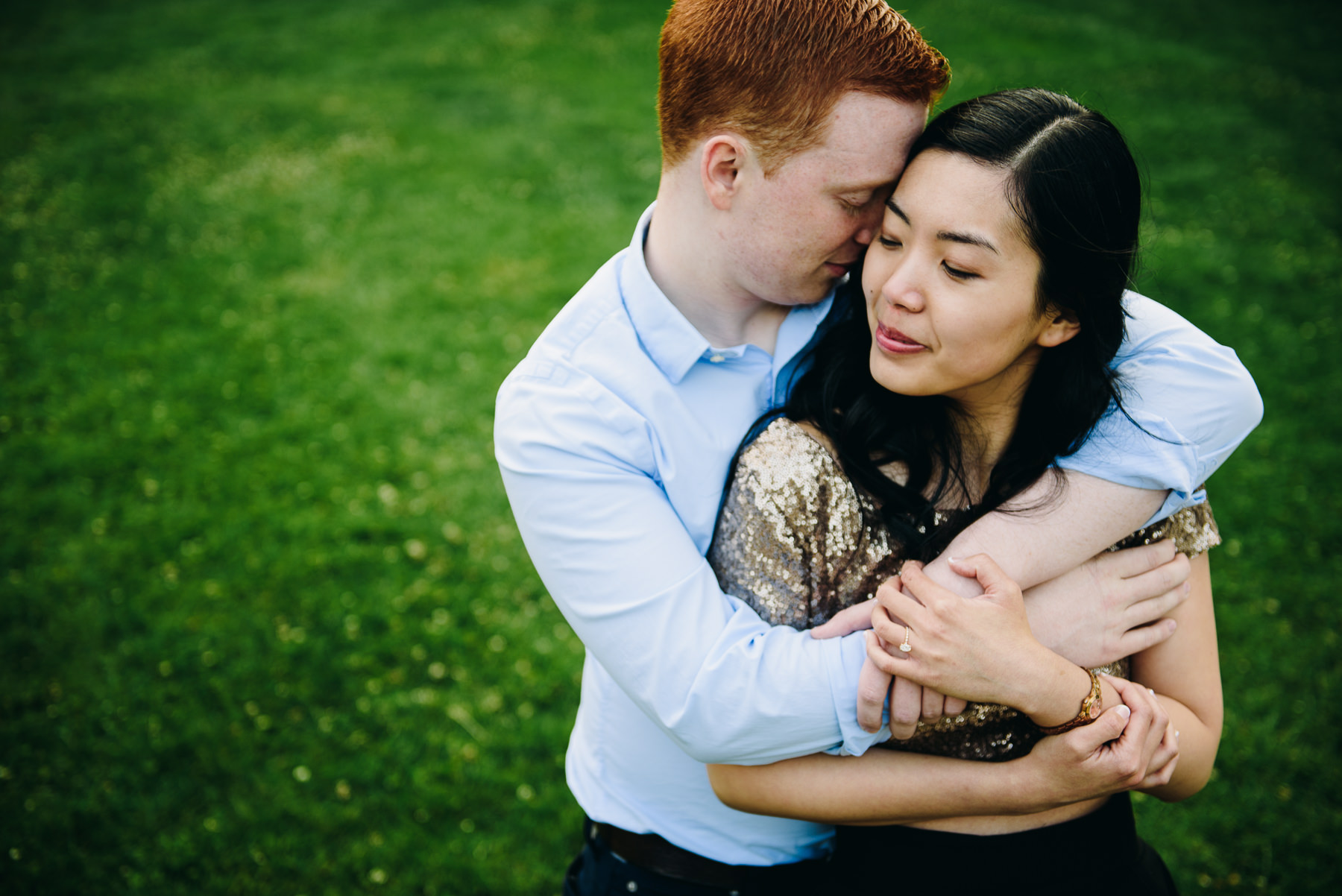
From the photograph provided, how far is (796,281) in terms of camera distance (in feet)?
7.52

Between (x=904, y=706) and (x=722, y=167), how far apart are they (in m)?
1.46

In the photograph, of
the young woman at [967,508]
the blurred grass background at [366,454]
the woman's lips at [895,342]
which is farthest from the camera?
the blurred grass background at [366,454]

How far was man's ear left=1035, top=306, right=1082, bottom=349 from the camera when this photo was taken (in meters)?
2.07

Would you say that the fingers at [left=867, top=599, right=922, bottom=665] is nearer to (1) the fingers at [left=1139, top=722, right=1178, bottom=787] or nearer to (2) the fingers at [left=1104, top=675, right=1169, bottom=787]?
(2) the fingers at [left=1104, top=675, right=1169, bottom=787]

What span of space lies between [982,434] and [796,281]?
26.8 inches

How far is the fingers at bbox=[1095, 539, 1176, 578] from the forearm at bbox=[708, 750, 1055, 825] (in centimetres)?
54

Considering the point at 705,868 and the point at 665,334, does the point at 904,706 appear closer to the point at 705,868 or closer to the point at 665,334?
the point at 705,868

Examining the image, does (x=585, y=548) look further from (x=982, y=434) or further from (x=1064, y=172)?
(x=1064, y=172)

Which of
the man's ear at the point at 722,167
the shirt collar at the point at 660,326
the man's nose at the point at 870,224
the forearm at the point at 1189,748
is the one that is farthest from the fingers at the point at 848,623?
the man's ear at the point at 722,167

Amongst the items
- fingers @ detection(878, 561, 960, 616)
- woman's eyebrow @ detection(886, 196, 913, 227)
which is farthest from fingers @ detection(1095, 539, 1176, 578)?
woman's eyebrow @ detection(886, 196, 913, 227)

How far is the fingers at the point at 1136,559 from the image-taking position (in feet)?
6.57

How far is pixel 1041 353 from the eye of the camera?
2.26m

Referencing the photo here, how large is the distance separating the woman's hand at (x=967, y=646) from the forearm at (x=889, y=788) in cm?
24

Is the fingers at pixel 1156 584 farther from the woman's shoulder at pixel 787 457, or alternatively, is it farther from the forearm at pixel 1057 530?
the woman's shoulder at pixel 787 457
